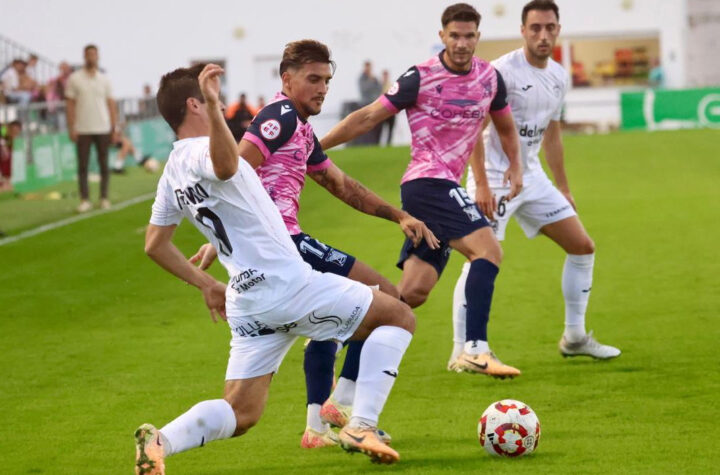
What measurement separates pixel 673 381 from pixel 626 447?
1.57 meters

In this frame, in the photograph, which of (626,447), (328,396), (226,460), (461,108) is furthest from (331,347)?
(461,108)

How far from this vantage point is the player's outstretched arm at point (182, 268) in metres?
5.32

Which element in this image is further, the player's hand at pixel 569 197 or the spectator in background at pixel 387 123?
the spectator in background at pixel 387 123

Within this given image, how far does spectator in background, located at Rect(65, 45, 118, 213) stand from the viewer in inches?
715

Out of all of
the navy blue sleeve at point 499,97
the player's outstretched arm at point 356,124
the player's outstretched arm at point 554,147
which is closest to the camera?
the player's outstretched arm at point 356,124

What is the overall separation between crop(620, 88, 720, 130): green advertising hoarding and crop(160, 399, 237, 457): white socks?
31837mm

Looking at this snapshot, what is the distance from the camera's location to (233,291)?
5.27 metres

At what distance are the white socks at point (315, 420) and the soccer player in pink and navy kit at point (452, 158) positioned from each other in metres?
1.29

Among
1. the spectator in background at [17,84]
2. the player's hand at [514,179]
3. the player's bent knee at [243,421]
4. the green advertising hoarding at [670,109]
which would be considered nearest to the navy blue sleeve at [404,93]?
the player's hand at [514,179]

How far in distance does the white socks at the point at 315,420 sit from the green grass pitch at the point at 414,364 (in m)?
0.14

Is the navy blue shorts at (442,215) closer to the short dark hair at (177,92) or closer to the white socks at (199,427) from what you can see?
the white socks at (199,427)

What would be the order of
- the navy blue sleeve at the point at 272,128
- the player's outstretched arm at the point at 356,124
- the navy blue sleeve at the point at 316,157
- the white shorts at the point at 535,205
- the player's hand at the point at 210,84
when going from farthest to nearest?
the white shorts at the point at 535,205 < the player's outstretched arm at the point at 356,124 < the navy blue sleeve at the point at 316,157 < the navy blue sleeve at the point at 272,128 < the player's hand at the point at 210,84

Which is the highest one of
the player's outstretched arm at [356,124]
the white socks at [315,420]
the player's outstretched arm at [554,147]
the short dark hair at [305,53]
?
the short dark hair at [305,53]

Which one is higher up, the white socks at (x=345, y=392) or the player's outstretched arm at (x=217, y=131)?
the player's outstretched arm at (x=217, y=131)
